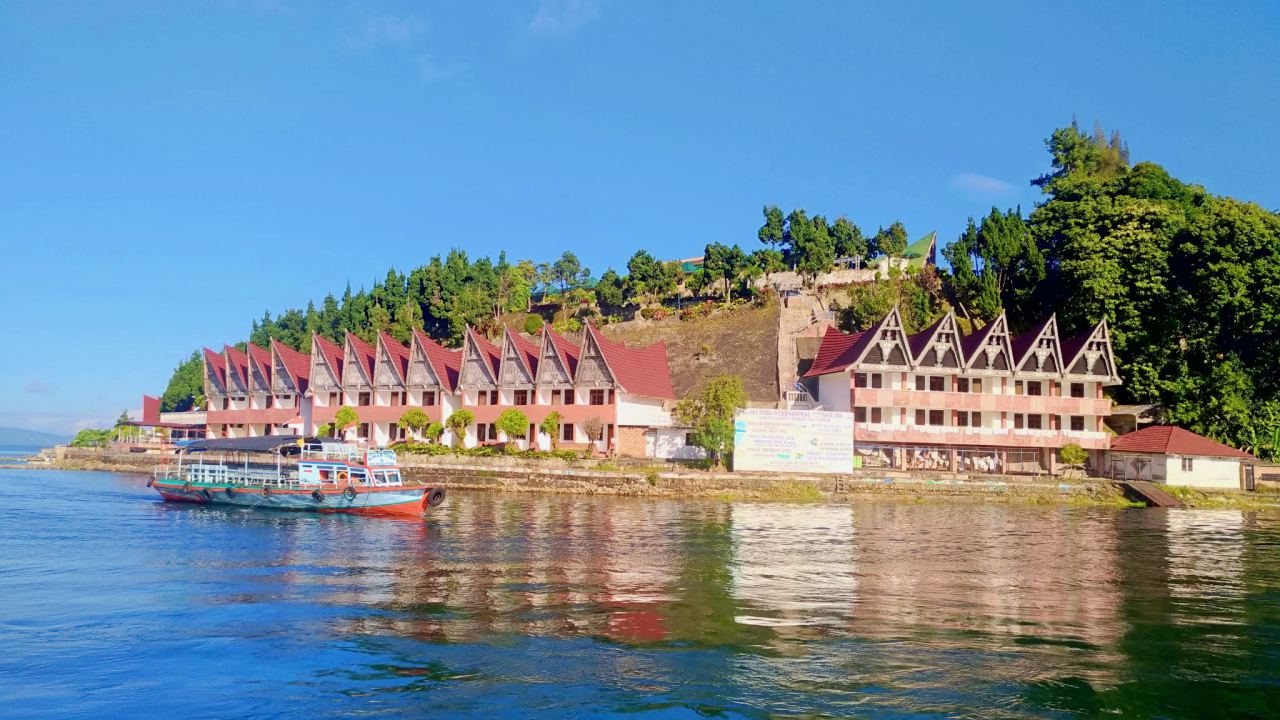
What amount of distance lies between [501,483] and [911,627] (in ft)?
133

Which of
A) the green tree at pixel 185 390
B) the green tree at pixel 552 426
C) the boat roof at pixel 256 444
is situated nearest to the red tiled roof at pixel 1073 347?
the green tree at pixel 552 426

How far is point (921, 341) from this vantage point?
63250 millimetres

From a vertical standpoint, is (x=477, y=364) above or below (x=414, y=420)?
above

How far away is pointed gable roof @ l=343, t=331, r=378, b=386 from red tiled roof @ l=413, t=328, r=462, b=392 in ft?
17.4

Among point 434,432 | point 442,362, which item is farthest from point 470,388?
point 442,362

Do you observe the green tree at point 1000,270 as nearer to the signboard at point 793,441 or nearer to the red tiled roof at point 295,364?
the signboard at point 793,441

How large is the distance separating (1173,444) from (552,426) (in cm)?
3981

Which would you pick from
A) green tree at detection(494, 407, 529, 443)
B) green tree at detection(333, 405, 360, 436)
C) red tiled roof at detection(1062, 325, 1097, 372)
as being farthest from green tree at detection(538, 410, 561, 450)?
red tiled roof at detection(1062, 325, 1097, 372)

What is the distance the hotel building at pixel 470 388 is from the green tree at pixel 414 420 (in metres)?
1.14

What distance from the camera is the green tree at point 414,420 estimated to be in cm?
6794

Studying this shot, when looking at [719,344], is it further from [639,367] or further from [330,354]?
[330,354]

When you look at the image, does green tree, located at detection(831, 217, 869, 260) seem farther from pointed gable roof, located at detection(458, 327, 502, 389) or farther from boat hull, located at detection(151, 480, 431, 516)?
→ boat hull, located at detection(151, 480, 431, 516)

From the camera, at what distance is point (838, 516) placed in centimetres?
4272

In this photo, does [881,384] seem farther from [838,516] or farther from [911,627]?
[911,627]
